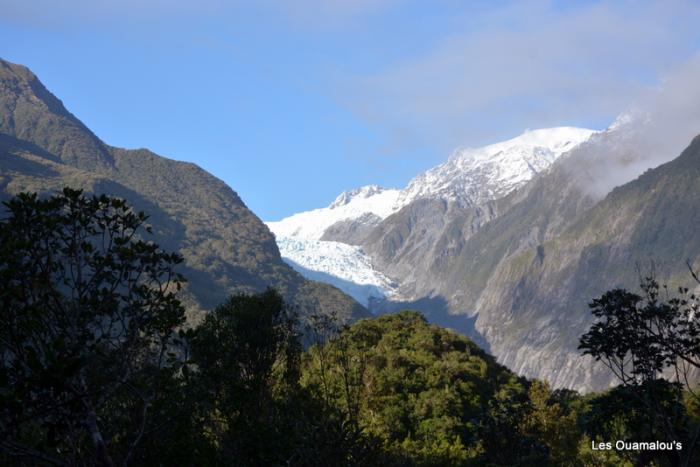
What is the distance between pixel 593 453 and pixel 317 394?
890 inches

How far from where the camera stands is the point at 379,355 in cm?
8219

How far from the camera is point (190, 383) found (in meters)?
28.5

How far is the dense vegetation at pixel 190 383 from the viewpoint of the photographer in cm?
2125

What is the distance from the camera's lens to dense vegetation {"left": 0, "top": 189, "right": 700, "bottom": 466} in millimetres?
21250

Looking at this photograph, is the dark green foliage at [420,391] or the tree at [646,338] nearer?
the tree at [646,338]

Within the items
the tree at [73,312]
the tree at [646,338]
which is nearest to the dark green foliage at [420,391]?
the tree at [646,338]

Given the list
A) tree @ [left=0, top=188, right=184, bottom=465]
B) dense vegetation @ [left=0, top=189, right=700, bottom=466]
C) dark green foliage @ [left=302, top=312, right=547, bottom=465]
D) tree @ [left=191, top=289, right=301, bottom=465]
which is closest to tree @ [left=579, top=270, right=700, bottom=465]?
dense vegetation @ [left=0, top=189, right=700, bottom=466]

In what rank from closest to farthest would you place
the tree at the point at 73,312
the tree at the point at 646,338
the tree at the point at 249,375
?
1. the tree at the point at 73,312
2. the tree at the point at 646,338
3. the tree at the point at 249,375

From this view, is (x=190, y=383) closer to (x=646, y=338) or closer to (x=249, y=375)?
(x=646, y=338)

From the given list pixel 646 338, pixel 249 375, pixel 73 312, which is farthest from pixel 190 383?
pixel 249 375

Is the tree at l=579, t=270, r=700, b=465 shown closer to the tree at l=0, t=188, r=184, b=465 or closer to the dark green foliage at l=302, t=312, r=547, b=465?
the dark green foliage at l=302, t=312, r=547, b=465

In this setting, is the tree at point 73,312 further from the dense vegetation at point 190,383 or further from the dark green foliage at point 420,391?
the dark green foliage at point 420,391

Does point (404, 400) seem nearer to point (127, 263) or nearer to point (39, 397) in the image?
point (127, 263)

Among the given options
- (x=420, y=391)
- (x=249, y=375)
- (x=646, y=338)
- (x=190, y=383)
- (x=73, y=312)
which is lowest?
(x=249, y=375)
